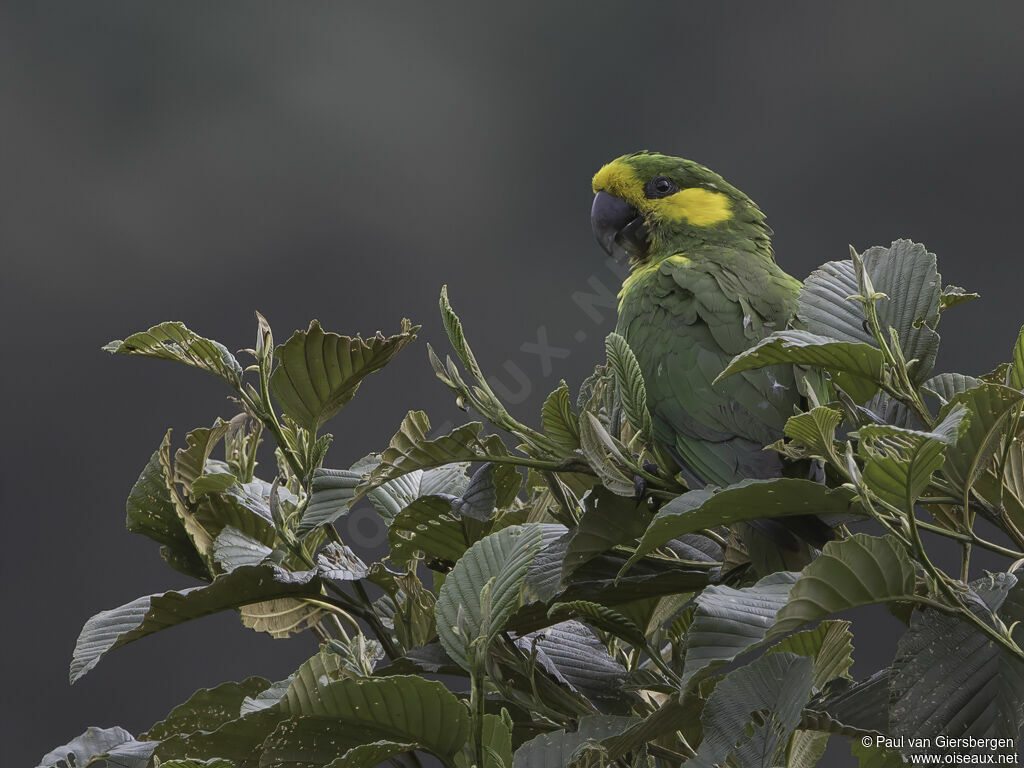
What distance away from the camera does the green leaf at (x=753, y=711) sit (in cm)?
44

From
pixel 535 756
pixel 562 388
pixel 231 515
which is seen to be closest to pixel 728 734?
pixel 535 756

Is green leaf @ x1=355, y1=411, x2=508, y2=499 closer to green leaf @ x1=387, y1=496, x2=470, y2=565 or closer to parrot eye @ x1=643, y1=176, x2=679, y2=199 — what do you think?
green leaf @ x1=387, y1=496, x2=470, y2=565

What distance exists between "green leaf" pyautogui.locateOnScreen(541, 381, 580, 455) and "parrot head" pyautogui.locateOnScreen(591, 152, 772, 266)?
529 millimetres

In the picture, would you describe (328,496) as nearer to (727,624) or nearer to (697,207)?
(727,624)

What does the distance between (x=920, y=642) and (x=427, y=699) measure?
0.24m

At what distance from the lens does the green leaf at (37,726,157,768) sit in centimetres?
59

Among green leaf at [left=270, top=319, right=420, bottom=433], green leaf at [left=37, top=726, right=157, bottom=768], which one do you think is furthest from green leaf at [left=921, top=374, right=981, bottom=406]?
green leaf at [left=37, top=726, right=157, bottom=768]

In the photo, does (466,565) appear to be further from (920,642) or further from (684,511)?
(920,642)

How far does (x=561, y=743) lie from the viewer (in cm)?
48

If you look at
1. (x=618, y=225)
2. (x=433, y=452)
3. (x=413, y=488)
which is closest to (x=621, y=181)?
(x=618, y=225)

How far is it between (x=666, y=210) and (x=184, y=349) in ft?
2.17

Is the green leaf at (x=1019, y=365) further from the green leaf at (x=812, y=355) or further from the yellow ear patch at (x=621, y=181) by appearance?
the yellow ear patch at (x=621, y=181)

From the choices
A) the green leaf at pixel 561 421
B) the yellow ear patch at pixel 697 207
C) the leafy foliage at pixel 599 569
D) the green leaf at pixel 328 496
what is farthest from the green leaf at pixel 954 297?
the yellow ear patch at pixel 697 207

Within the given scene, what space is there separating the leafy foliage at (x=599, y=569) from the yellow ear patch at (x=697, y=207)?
14.2 inches
